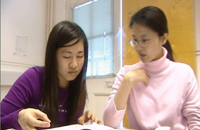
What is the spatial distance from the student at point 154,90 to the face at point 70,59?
0.76ft

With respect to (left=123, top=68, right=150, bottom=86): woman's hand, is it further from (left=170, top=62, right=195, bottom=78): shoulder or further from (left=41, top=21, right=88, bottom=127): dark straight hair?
(left=41, top=21, right=88, bottom=127): dark straight hair

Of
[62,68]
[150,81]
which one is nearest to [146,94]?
[150,81]

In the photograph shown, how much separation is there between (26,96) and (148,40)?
0.65 m

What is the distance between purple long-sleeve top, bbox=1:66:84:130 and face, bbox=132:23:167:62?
469 millimetres

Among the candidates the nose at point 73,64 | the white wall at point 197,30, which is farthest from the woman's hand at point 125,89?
the white wall at point 197,30

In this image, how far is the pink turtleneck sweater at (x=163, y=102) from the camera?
751mm

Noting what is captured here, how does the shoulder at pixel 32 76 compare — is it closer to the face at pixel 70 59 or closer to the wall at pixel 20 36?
the face at pixel 70 59

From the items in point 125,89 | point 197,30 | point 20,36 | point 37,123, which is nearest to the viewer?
point 37,123

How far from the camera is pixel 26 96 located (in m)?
0.79

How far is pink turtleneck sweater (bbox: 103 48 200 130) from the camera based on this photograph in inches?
29.6

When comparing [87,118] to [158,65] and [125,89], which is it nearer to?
[125,89]

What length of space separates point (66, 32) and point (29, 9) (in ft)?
5.86

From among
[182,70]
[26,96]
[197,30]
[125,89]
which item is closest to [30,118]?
[26,96]

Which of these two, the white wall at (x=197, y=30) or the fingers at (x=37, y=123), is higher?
the white wall at (x=197, y=30)
